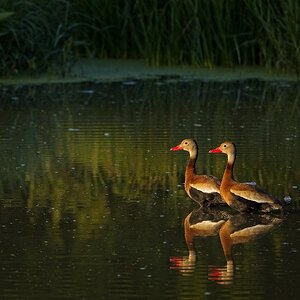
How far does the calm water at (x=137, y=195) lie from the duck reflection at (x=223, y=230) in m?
0.01

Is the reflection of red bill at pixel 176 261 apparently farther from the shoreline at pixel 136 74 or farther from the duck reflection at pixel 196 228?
the shoreline at pixel 136 74

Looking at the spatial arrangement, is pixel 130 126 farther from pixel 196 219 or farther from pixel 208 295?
pixel 208 295

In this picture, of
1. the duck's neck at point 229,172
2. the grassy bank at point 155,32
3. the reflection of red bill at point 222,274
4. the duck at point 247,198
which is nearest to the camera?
the reflection of red bill at point 222,274

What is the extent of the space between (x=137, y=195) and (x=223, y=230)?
3.82 feet

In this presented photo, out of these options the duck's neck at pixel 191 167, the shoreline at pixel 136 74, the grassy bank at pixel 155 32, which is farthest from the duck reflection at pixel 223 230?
the shoreline at pixel 136 74

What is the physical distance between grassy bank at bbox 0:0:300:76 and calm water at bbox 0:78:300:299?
922 millimetres

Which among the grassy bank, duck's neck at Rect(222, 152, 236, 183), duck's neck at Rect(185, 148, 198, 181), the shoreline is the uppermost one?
duck's neck at Rect(222, 152, 236, 183)

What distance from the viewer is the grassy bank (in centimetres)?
1669

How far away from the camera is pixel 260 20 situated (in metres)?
16.7

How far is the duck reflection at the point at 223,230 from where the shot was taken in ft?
24.0

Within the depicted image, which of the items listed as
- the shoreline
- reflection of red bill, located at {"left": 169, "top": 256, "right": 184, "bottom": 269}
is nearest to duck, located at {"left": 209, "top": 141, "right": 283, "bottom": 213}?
reflection of red bill, located at {"left": 169, "top": 256, "right": 184, "bottom": 269}

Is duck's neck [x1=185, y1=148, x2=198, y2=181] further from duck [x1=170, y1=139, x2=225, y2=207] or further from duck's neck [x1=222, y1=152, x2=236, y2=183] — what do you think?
duck's neck [x1=222, y1=152, x2=236, y2=183]

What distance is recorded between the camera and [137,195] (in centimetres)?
942

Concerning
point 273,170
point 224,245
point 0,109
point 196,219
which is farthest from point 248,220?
point 0,109
